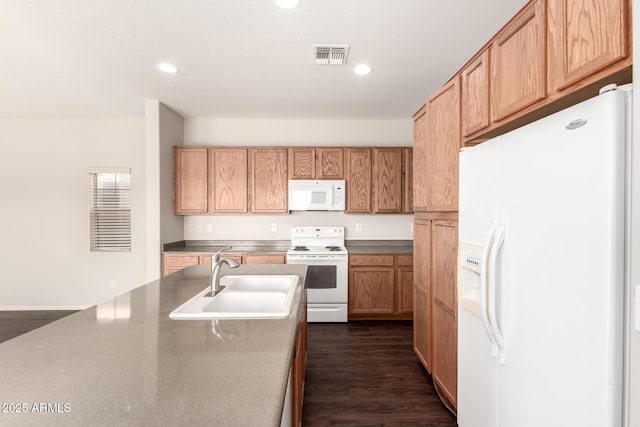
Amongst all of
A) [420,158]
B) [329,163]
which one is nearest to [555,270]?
[420,158]

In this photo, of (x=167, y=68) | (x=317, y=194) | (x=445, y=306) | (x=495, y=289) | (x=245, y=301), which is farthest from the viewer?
(x=317, y=194)

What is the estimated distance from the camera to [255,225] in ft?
14.6

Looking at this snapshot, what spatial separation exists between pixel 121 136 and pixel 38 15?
252 cm

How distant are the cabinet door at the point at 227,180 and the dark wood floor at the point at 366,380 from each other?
1.92 m

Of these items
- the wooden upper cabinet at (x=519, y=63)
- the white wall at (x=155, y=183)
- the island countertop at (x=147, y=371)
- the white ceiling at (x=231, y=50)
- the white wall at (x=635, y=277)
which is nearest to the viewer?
the island countertop at (x=147, y=371)

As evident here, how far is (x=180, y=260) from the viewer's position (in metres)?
3.81

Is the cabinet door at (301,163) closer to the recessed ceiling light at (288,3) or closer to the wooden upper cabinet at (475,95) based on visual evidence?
the recessed ceiling light at (288,3)

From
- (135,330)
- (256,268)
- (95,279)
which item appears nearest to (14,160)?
(95,279)

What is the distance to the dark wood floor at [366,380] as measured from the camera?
6.81 ft

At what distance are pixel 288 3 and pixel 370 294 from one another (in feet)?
10.3

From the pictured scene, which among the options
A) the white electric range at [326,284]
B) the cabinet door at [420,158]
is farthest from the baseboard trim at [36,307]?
the cabinet door at [420,158]

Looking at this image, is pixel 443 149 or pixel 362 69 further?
pixel 362 69

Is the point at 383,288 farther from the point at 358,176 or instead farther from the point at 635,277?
→ the point at 635,277

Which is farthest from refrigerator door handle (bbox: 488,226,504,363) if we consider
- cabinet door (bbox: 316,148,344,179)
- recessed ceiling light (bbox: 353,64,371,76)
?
cabinet door (bbox: 316,148,344,179)
